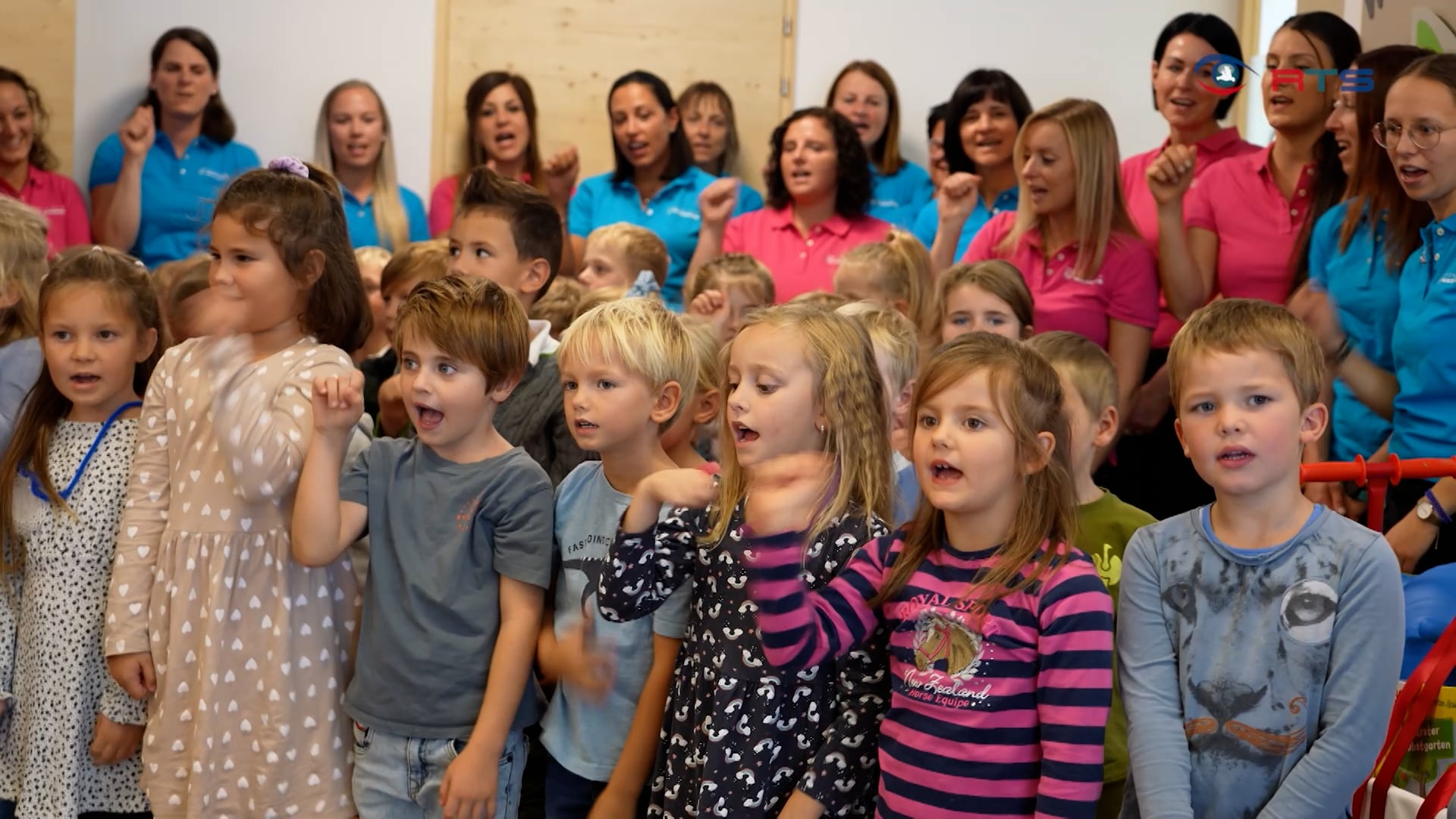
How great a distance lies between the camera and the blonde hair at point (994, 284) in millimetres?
3119

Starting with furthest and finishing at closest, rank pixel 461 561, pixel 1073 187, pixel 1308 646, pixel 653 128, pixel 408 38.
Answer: pixel 408 38
pixel 653 128
pixel 1073 187
pixel 461 561
pixel 1308 646

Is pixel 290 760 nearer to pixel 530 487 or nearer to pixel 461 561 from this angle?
pixel 461 561

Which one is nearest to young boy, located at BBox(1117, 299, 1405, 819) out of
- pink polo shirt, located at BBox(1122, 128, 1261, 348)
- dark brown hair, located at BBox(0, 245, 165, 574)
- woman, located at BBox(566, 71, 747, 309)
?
pink polo shirt, located at BBox(1122, 128, 1261, 348)

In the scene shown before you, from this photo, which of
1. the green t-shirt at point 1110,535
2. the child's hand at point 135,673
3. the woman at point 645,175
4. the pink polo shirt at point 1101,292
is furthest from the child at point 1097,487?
the woman at point 645,175

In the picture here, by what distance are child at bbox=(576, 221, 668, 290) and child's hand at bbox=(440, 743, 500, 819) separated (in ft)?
5.37

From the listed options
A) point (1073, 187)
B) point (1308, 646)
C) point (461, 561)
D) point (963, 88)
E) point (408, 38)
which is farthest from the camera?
point (408, 38)

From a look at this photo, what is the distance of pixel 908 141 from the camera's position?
5891mm

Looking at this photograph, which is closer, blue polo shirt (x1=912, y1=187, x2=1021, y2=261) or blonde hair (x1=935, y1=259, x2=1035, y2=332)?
blonde hair (x1=935, y1=259, x2=1035, y2=332)

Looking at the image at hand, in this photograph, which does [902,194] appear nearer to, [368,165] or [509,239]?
[368,165]

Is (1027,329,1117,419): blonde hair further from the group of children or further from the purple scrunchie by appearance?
the purple scrunchie

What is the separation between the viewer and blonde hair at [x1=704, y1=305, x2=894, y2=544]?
6.95 feet

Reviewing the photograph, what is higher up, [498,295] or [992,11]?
[992,11]

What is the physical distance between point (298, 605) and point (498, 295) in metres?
0.63

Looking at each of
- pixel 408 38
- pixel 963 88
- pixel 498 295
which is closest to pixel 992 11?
pixel 963 88
